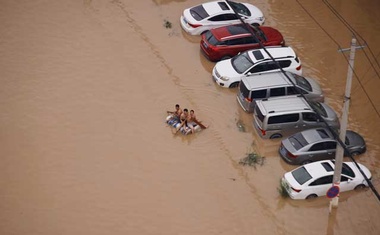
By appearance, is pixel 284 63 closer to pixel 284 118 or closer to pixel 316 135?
pixel 284 118

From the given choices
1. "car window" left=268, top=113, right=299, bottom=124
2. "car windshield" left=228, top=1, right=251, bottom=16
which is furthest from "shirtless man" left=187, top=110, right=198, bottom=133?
"car windshield" left=228, top=1, right=251, bottom=16

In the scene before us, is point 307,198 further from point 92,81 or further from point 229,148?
point 92,81

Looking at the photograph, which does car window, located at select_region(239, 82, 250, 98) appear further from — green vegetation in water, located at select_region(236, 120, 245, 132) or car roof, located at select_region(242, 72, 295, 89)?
green vegetation in water, located at select_region(236, 120, 245, 132)

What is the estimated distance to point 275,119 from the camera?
64.4ft

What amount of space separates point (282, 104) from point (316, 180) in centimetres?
326

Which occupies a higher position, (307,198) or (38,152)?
(38,152)

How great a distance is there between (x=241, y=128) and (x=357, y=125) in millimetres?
→ 4204

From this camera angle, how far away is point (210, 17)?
80.6 ft

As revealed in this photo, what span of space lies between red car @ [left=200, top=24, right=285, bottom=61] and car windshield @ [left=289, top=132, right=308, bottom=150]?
5.18 metres

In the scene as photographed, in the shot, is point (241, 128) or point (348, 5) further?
point (348, 5)

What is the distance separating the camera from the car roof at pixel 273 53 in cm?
2208

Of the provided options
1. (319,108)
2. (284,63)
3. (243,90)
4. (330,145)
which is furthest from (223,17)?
(330,145)

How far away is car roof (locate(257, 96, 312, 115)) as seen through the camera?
64.5ft

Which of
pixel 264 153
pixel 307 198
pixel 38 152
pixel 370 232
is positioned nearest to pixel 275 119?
pixel 264 153
